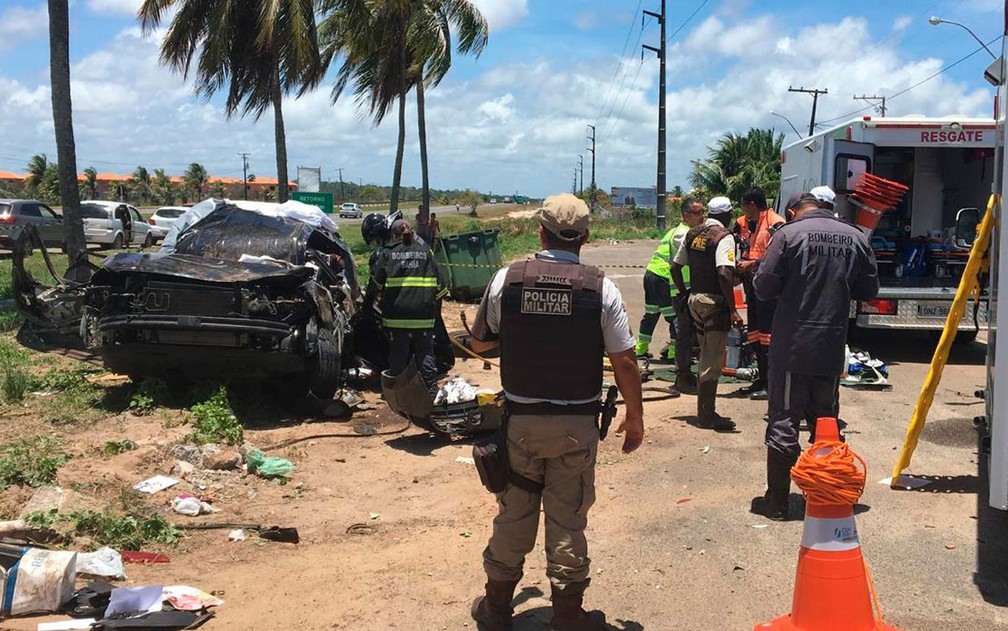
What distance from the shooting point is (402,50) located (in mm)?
24516

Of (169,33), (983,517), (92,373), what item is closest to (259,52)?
(169,33)

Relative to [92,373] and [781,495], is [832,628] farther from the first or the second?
[92,373]

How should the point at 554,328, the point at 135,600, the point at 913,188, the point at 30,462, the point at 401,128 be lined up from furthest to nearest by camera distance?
the point at 401,128 < the point at 913,188 < the point at 30,462 < the point at 135,600 < the point at 554,328

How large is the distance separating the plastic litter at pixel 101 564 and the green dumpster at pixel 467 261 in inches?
423

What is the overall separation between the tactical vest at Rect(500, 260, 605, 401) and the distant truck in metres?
5.93

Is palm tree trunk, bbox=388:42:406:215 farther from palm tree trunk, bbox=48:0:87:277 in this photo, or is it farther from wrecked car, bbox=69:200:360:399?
wrecked car, bbox=69:200:360:399

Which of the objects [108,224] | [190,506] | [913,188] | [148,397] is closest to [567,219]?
[190,506]

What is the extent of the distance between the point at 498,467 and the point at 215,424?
3627 mm

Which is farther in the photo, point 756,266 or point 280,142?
point 280,142

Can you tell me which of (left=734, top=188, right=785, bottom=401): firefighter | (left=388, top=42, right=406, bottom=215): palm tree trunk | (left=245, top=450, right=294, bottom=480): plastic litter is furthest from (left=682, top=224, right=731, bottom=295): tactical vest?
(left=388, top=42, right=406, bottom=215): palm tree trunk

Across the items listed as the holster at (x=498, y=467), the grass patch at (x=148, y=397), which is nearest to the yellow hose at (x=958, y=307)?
the holster at (x=498, y=467)

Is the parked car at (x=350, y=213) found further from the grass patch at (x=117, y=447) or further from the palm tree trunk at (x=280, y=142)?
the grass patch at (x=117, y=447)

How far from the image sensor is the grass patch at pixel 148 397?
7.04 m

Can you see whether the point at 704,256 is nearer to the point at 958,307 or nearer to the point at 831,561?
the point at 958,307
